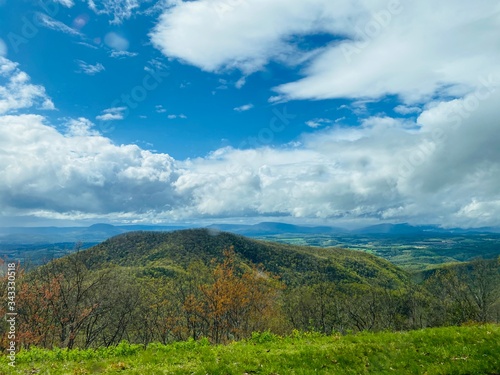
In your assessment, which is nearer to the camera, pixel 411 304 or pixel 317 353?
pixel 317 353

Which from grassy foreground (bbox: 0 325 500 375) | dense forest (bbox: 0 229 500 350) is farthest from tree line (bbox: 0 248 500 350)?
grassy foreground (bbox: 0 325 500 375)

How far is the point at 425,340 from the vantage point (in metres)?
15.8

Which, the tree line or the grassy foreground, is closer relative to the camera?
the grassy foreground

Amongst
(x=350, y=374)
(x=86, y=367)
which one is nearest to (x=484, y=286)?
(x=350, y=374)

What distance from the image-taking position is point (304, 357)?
46.1 ft

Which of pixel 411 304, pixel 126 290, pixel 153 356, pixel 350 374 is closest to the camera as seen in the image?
pixel 350 374

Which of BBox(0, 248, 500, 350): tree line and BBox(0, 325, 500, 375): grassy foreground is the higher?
BBox(0, 325, 500, 375): grassy foreground

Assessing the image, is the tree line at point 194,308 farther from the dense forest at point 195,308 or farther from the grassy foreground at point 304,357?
the grassy foreground at point 304,357

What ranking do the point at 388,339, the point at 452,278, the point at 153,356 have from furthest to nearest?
the point at 452,278 → the point at 388,339 → the point at 153,356

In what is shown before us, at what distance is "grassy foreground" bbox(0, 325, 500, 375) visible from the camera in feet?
42.5

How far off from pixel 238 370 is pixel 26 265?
56064mm

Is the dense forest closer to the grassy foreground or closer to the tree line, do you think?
the tree line

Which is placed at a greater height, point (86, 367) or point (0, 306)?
point (86, 367)

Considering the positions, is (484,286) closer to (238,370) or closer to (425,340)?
(425,340)
